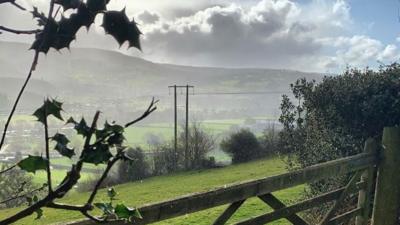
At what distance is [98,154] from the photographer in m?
0.65

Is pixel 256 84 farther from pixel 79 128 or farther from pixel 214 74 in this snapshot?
pixel 79 128

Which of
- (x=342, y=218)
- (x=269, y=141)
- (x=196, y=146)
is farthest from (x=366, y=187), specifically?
(x=196, y=146)

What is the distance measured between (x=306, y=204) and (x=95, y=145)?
3015 mm

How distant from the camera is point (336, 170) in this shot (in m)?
3.71

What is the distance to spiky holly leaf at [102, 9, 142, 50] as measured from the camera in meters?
0.72

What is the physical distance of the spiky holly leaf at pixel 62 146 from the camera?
683 millimetres

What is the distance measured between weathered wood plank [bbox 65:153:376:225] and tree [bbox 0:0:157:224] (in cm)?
121

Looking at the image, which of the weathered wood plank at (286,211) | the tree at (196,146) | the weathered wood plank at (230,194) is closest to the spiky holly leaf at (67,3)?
the weathered wood plank at (230,194)

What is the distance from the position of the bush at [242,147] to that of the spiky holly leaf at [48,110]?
35.1m

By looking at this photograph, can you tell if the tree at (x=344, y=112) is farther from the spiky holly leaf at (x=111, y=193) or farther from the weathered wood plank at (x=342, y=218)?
the spiky holly leaf at (x=111, y=193)

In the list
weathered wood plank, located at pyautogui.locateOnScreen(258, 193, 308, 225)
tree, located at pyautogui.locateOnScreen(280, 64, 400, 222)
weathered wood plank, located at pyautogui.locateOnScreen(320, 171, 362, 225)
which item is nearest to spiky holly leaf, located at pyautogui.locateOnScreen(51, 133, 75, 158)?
weathered wood plank, located at pyautogui.locateOnScreen(258, 193, 308, 225)

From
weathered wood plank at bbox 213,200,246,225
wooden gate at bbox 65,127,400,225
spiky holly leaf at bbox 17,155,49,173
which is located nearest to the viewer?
spiky holly leaf at bbox 17,155,49,173

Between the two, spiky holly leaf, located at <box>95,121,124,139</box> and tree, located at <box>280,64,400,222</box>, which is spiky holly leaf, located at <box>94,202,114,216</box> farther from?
tree, located at <box>280,64,400,222</box>

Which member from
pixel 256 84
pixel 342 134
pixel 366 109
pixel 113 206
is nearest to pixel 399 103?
pixel 366 109
